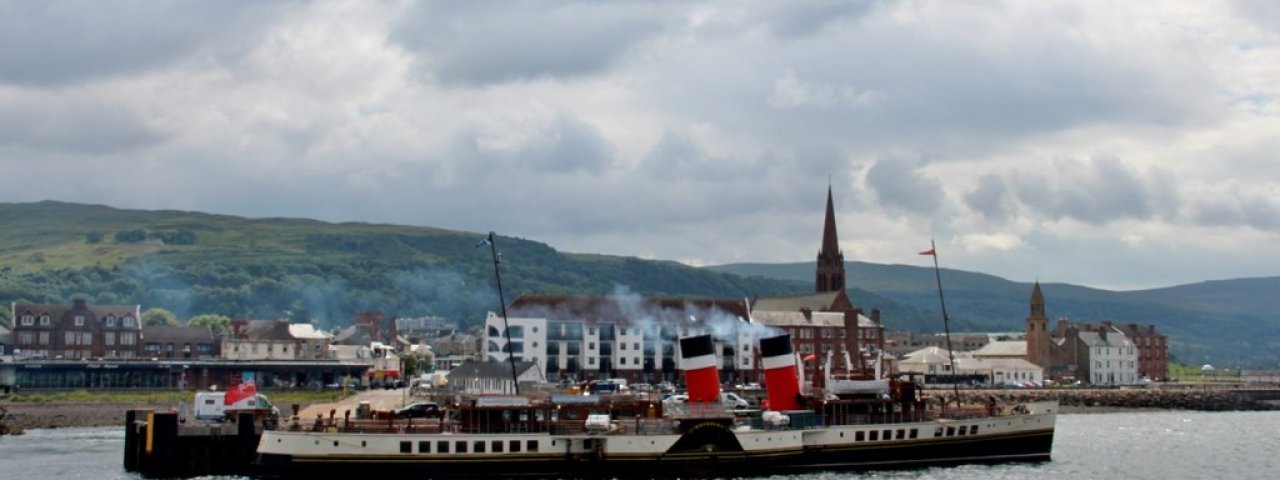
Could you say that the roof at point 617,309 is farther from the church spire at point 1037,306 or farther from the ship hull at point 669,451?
the ship hull at point 669,451

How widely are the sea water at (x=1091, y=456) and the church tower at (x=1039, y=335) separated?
250 feet

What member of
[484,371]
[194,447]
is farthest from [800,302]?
[194,447]

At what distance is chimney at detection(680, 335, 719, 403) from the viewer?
70.4m

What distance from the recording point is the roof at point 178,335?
15400 centimetres

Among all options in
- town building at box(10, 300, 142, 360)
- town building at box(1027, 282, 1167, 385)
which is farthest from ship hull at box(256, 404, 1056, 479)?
town building at box(1027, 282, 1167, 385)

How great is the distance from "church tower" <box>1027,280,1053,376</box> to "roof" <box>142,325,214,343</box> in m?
100

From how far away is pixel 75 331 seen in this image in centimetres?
15212

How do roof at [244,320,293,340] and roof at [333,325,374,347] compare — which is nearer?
roof at [244,320,293,340]

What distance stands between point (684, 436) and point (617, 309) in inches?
3268

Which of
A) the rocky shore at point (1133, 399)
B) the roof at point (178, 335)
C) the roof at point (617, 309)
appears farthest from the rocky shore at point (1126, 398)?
the roof at point (178, 335)

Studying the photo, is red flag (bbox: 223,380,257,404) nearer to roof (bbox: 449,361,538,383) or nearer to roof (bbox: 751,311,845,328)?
roof (bbox: 449,361,538,383)

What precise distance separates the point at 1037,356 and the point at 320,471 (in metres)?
143

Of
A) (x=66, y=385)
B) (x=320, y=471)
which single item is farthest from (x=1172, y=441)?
(x=66, y=385)

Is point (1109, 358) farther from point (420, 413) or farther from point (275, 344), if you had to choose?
point (420, 413)
